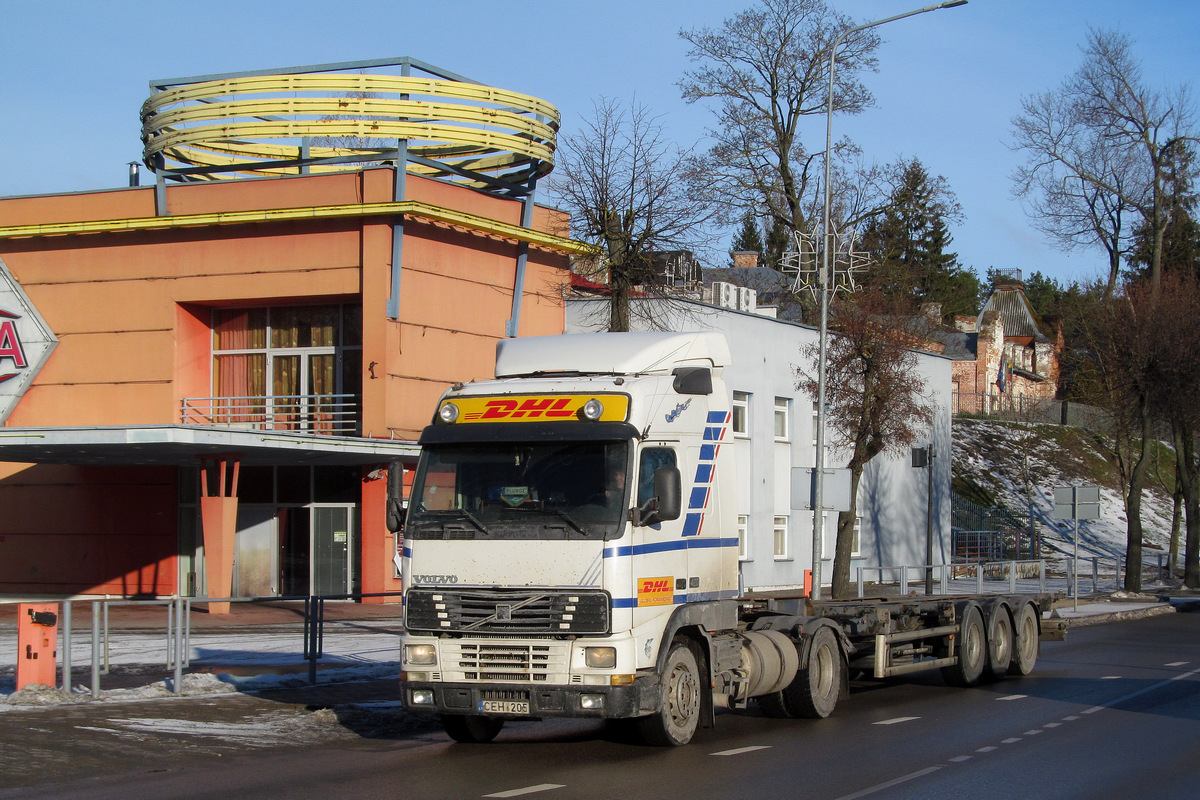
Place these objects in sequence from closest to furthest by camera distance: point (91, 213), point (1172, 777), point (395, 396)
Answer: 1. point (1172, 777)
2. point (395, 396)
3. point (91, 213)

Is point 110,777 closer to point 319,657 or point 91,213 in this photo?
point 319,657

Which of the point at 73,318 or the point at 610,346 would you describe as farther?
the point at 73,318

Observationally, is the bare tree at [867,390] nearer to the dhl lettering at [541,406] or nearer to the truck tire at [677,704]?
the truck tire at [677,704]

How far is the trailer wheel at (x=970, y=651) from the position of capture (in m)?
15.4

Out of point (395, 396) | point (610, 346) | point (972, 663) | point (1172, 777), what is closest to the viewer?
point (1172, 777)

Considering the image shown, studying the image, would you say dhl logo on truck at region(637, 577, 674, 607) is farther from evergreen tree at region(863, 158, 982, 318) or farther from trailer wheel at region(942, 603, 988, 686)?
evergreen tree at region(863, 158, 982, 318)

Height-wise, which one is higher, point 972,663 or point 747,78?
point 747,78

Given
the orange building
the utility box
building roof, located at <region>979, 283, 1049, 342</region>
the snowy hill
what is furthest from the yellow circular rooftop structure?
building roof, located at <region>979, 283, 1049, 342</region>

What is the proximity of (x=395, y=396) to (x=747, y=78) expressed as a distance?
23.8 m

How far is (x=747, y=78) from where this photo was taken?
155 ft

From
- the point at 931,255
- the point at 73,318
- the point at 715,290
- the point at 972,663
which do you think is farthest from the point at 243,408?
the point at 931,255

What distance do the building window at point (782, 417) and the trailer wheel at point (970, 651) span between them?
21151 mm


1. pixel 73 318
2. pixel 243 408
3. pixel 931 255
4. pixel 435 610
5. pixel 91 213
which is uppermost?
pixel 931 255

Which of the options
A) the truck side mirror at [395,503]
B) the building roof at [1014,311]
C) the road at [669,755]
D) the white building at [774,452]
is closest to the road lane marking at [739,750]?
the road at [669,755]
